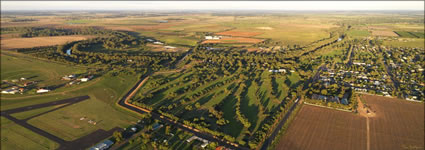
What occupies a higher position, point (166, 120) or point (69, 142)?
point (166, 120)

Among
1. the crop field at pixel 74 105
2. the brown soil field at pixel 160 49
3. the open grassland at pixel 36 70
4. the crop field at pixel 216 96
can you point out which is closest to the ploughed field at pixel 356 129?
the crop field at pixel 216 96

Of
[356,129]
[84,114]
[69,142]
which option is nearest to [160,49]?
[84,114]

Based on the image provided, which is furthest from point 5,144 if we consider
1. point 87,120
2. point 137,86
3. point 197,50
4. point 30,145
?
point 197,50

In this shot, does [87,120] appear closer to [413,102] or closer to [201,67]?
[201,67]

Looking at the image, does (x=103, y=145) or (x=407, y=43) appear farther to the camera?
(x=407, y=43)

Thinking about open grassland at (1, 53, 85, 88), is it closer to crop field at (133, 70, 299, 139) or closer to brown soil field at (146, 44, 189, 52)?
crop field at (133, 70, 299, 139)

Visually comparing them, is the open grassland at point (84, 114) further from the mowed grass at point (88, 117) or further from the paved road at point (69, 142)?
the paved road at point (69, 142)

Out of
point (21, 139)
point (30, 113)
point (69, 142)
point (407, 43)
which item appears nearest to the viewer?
point (69, 142)

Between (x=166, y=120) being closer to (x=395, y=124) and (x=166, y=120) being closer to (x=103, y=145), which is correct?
(x=103, y=145)
